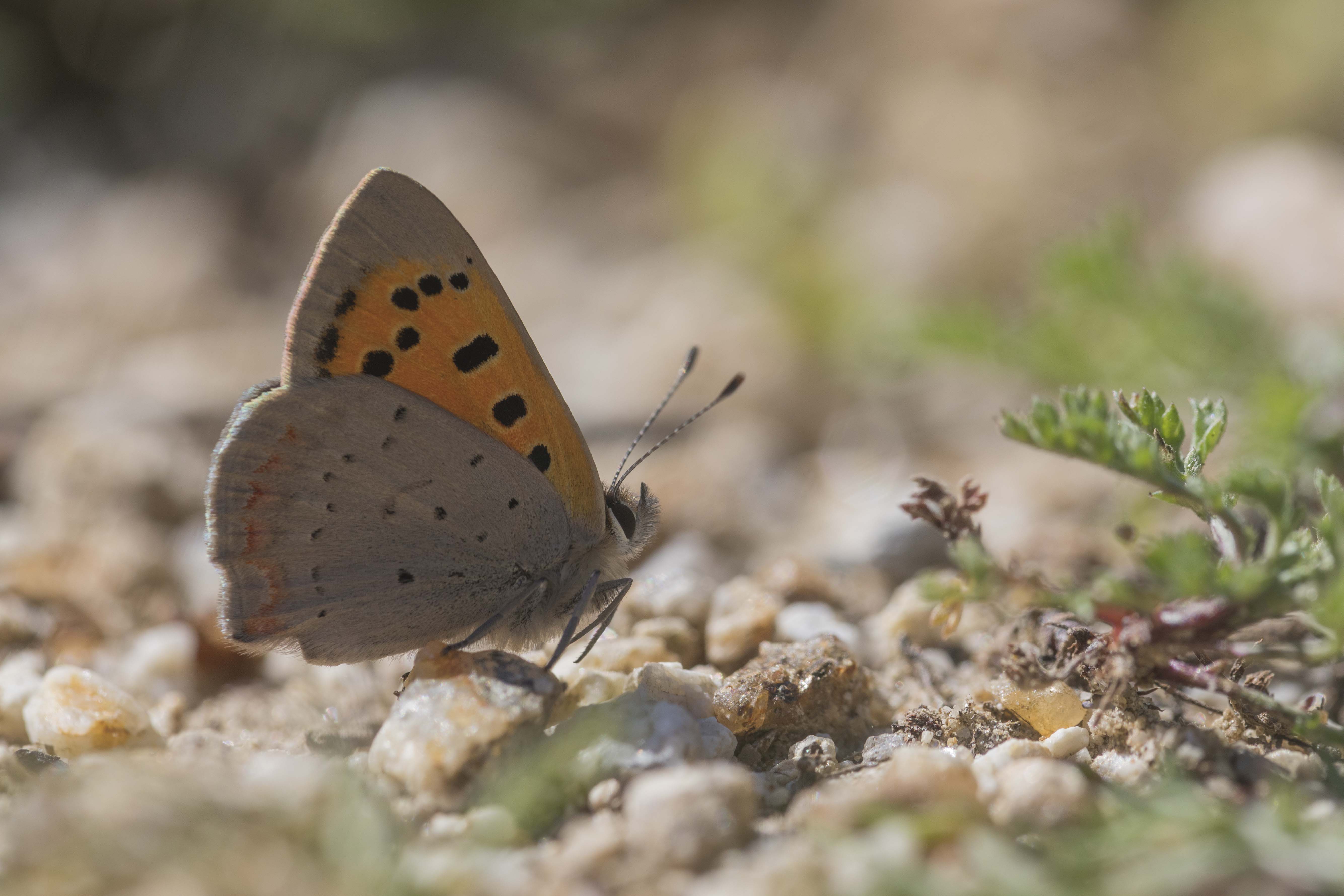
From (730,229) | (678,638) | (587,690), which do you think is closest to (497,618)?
(587,690)

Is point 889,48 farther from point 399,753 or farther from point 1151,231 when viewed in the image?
point 399,753

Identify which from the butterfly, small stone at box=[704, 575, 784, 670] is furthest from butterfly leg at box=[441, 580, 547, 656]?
small stone at box=[704, 575, 784, 670]

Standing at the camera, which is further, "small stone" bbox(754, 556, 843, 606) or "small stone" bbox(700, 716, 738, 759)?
"small stone" bbox(754, 556, 843, 606)

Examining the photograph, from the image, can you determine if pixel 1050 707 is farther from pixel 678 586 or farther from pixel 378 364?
pixel 378 364

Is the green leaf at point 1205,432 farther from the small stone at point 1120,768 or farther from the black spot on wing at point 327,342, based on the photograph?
the black spot on wing at point 327,342

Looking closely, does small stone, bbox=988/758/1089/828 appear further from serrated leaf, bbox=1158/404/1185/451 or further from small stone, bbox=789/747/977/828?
serrated leaf, bbox=1158/404/1185/451

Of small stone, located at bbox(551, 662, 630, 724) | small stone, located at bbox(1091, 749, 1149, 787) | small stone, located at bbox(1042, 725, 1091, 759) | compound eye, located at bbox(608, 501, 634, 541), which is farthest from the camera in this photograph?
compound eye, located at bbox(608, 501, 634, 541)

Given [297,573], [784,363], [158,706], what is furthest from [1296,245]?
[158,706]
